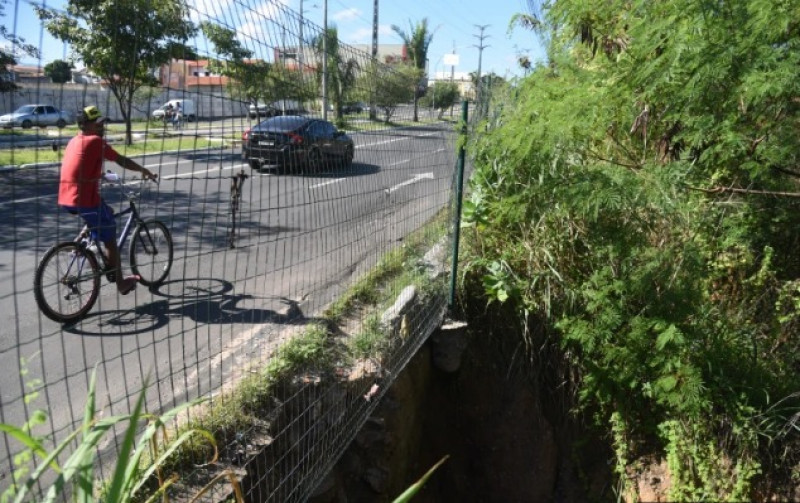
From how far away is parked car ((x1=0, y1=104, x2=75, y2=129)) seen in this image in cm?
173

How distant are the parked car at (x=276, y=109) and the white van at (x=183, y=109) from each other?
1.12 ft

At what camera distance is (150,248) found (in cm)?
536

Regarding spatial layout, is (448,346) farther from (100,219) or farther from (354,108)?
(100,219)

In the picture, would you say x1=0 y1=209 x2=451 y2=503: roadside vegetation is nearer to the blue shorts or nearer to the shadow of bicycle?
the shadow of bicycle

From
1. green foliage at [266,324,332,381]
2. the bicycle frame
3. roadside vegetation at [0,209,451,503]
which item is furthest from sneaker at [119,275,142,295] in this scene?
green foliage at [266,324,332,381]

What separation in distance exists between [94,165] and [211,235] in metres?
0.67

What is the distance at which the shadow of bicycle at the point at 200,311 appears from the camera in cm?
343

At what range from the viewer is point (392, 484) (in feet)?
14.2

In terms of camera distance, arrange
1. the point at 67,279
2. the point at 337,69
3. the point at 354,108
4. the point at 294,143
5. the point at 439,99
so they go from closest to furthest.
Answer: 1. the point at 294,143
2. the point at 337,69
3. the point at 354,108
4. the point at 67,279
5. the point at 439,99

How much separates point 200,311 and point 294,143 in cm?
245

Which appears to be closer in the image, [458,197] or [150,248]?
[458,197]

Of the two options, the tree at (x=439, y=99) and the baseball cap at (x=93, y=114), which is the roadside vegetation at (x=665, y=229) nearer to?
the tree at (x=439, y=99)

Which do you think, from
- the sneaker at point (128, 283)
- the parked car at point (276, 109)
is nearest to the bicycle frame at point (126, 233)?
the sneaker at point (128, 283)

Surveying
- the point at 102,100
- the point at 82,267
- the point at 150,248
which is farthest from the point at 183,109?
the point at 150,248
